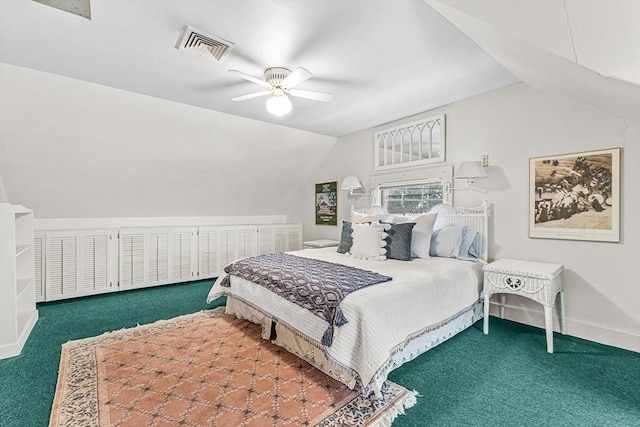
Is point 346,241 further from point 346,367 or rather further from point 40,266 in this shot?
point 40,266

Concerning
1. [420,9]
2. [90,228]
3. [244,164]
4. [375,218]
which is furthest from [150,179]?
[420,9]

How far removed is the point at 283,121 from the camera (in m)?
4.34

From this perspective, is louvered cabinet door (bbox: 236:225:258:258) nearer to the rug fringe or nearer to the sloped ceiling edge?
the rug fringe

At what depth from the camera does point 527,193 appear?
3.06m

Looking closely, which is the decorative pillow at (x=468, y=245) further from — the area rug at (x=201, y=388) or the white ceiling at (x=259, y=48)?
the area rug at (x=201, y=388)

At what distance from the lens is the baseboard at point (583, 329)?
2525 mm

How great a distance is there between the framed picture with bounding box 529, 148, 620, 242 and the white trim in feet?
14.9

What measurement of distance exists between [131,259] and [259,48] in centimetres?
363

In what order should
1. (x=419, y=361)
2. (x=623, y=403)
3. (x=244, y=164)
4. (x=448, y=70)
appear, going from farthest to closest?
(x=244, y=164) < (x=448, y=70) < (x=419, y=361) < (x=623, y=403)

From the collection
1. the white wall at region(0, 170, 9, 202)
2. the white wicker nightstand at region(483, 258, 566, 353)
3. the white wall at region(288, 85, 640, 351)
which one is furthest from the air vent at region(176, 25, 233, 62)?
the white wicker nightstand at region(483, 258, 566, 353)

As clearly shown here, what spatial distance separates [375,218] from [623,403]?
2.41 metres

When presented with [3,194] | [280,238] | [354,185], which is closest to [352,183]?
[354,185]

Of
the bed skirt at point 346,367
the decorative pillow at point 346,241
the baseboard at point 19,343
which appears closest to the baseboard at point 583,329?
the bed skirt at point 346,367

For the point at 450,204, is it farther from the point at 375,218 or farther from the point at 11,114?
the point at 11,114
